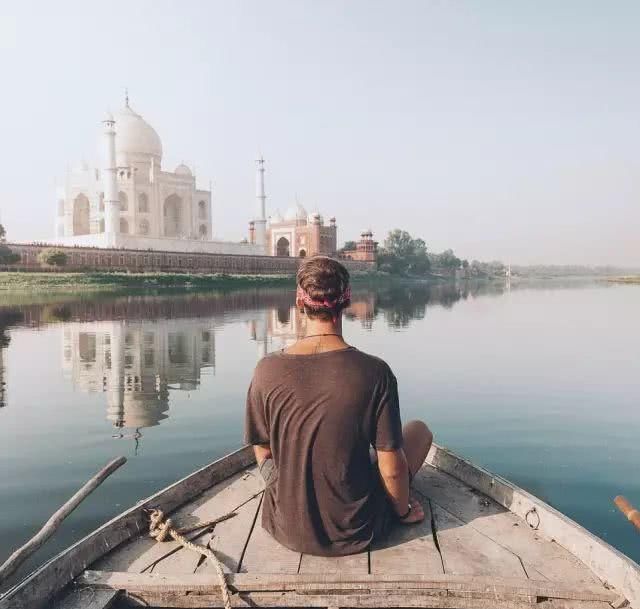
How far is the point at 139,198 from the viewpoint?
54906mm

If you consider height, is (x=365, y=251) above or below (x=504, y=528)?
above

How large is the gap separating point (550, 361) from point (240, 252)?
47.7 meters

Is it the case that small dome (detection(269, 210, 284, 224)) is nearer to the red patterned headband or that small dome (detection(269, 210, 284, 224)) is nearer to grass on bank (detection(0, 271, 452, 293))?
grass on bank (detection(0, 271, 452, 293))

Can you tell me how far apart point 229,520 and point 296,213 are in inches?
2759

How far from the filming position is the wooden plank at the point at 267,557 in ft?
8.99

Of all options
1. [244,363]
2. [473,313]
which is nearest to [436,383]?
[244,363]

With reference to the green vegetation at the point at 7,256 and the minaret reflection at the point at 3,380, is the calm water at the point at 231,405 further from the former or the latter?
the green vegetation at the point at 7,256

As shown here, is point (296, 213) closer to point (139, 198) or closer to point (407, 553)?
point (139, 198)

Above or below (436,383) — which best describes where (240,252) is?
above

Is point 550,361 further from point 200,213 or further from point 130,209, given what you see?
point 200,213

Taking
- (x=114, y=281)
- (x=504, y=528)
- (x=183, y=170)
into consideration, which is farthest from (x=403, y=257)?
(x=504, y=528)

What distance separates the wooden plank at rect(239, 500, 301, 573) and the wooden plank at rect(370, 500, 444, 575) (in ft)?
1.33

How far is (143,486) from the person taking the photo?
17.4 feet

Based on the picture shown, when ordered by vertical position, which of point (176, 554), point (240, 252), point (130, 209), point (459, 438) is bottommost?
point (459, 438)
